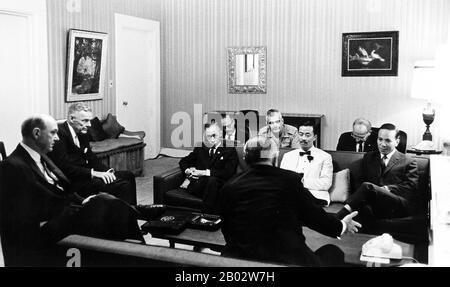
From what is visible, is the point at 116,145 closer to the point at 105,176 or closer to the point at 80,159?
the point at 80,159

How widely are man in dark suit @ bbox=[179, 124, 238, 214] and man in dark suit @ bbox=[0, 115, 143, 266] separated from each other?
68.8 inches

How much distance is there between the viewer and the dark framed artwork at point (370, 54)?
8.52 m

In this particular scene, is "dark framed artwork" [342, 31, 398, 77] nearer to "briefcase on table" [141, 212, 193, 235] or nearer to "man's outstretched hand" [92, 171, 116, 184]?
"man's outstretched hand" [92, 171, 116, 184]

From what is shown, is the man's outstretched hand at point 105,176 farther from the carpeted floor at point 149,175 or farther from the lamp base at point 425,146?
the lamp base at point 425,146

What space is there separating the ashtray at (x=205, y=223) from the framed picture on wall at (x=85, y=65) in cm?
437

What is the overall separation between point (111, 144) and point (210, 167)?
2.56 m

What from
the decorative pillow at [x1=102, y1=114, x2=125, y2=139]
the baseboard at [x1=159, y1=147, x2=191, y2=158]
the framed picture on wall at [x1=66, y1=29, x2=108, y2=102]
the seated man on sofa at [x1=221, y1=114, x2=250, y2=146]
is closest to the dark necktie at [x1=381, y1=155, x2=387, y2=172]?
the seated man on sofa at [x1=221, y1=114, x2=250, y2=146]

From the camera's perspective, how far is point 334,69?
899 cm

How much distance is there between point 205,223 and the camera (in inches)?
163

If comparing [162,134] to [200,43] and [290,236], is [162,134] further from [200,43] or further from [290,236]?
[290,236]

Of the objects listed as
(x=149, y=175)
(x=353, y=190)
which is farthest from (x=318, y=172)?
(x=149, y=175)

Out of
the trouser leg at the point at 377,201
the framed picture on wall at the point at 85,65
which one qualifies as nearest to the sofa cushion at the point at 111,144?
the framed picture on wall at the point at 85,65

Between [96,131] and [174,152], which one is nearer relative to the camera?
[96,131]
